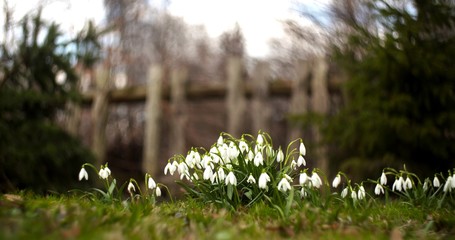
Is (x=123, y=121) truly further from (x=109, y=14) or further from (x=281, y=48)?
(x=281, y=48)

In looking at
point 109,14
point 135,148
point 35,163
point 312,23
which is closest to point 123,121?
point 135,148

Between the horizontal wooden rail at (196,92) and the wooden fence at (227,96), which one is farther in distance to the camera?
the horizontal wooden rail at (196,92)

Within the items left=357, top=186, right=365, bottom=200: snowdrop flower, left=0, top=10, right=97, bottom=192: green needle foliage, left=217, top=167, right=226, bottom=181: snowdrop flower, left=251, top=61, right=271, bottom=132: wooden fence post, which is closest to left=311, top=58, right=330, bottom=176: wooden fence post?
left=251, top=61, right=271, bottom=132: wooden fence post

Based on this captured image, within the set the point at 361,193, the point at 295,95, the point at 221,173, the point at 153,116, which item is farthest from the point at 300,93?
the point at 221,173

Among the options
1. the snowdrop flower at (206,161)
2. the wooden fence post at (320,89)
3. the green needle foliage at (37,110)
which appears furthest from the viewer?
the wooden fence post at (320,89)

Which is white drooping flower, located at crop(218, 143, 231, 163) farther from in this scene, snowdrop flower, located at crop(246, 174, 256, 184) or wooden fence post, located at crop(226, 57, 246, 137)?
wooden fence post, located at crop(226, 57, 246, 137)

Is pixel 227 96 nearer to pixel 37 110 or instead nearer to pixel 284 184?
pixel 37 110

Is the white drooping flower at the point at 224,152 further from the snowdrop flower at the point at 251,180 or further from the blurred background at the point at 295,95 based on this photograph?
the blurred background at the point at 295,95

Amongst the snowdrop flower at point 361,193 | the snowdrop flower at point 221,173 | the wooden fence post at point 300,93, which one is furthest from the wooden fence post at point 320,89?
the snowdrop flower at point 221,173
